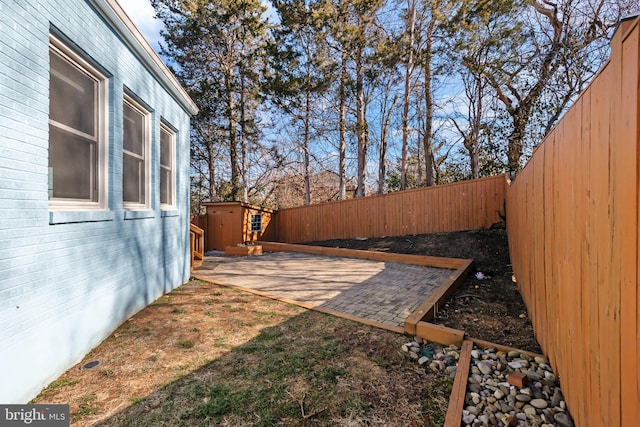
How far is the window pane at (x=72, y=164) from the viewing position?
2.62 m

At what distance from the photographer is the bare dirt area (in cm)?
312

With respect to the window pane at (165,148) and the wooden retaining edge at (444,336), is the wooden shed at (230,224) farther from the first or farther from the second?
the wooden retaining edge at (444,336)

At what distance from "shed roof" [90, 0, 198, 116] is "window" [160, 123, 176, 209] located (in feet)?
2.44

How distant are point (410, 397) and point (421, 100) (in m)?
13.8

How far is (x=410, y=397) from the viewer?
2.13m

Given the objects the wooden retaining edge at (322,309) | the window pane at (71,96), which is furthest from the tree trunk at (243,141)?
the window pane at (71,96)

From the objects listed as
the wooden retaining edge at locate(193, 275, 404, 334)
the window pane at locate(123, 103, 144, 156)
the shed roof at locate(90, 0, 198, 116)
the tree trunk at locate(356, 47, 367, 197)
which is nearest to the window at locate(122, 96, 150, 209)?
the window pane at locate(123, 103, 144, 156)

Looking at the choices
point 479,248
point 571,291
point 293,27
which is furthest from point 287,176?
point 571,291

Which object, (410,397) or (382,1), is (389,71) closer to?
(382,1)

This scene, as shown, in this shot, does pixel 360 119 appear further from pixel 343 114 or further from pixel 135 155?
pixel 135 155

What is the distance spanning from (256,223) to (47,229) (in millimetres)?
10498

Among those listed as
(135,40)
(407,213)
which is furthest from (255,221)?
(135,40)

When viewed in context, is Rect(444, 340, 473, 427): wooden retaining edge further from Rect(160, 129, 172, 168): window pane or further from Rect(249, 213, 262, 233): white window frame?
Rect(249, 213, 262, 233): white window frame

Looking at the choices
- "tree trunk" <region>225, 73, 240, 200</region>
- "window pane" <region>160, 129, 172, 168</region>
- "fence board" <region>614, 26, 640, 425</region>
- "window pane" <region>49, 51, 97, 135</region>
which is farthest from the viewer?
"tree trunk" <region>225, 73, 240, 200</region>
